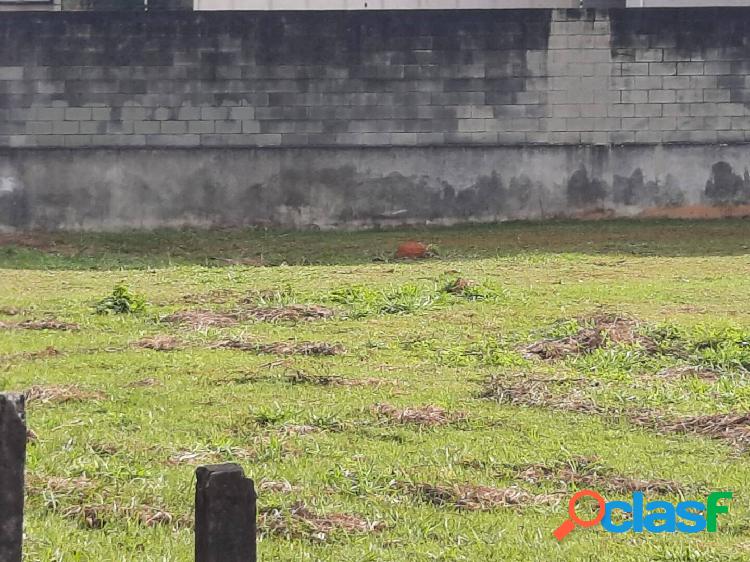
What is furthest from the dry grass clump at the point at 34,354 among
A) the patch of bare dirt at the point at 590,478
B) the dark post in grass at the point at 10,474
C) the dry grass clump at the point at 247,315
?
the dark post in grass at the point at 10,474

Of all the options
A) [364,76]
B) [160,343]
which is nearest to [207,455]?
[160,343]

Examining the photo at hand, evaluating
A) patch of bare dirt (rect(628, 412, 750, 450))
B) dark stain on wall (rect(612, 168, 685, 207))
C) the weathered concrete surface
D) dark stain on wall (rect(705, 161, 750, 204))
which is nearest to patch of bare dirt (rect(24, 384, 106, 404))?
patch of bare dirt (rect(628, 412, 750, 450))

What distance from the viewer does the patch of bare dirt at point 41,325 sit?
31.1ft

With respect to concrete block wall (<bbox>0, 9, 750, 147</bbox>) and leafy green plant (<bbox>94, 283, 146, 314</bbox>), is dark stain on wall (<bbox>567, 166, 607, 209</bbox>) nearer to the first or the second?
concrete block wall (<bbox>0, 9, 750, 147</bbox>)

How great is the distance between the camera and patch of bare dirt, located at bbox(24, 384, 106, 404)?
6.60 m

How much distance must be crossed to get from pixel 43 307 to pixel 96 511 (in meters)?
6.38

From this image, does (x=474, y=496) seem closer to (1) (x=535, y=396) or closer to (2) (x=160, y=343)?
(1) (x=535, y=396)

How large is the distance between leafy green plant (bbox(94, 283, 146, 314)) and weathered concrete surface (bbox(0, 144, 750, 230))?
624cm

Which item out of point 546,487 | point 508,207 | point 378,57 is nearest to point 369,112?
point 378,57

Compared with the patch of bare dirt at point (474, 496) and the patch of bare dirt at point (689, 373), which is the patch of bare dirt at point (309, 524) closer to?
the patch of bare dirt at point (474, 496)

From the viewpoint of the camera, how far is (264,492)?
15.8ft

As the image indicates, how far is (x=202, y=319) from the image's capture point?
966cm

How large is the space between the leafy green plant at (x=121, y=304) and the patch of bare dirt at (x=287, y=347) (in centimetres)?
173

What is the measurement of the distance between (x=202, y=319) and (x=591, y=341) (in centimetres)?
317
